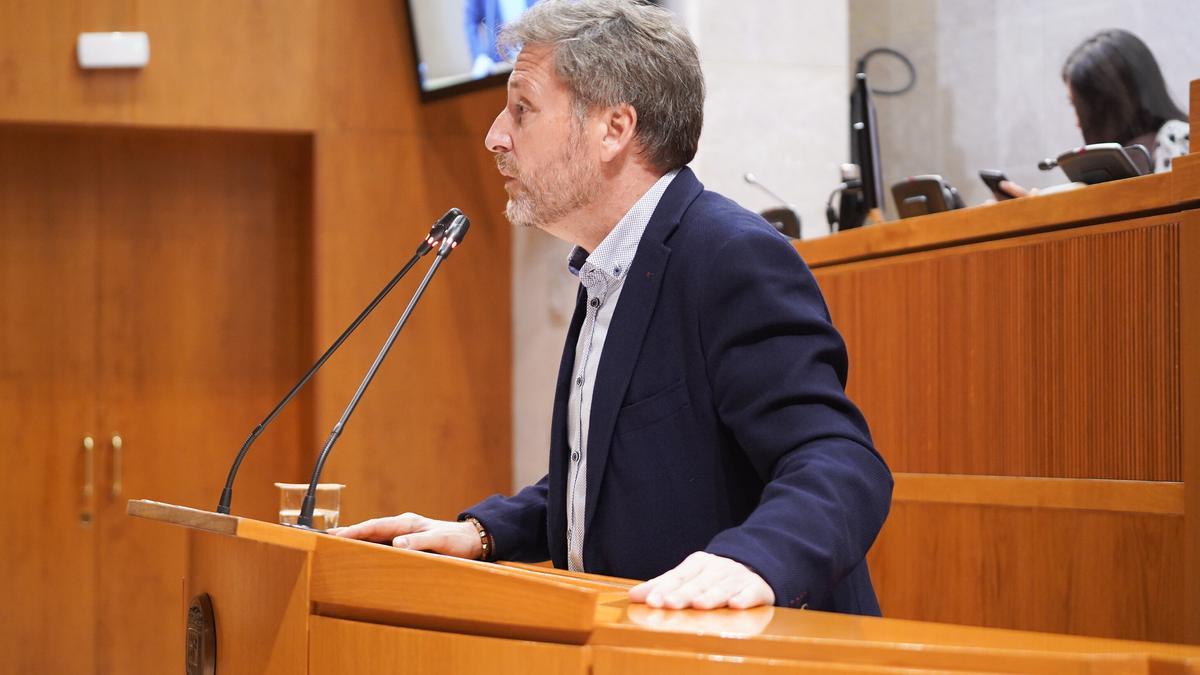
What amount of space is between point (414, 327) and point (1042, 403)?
10.7 feet

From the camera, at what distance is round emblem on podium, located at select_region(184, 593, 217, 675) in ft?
4.45

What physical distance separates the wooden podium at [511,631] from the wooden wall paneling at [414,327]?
145 inches

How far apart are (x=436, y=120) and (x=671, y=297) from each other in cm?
373

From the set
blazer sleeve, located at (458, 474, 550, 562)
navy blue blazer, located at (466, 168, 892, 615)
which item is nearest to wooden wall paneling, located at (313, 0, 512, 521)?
blazer sleeve, located at (458, 474, 550, 562)

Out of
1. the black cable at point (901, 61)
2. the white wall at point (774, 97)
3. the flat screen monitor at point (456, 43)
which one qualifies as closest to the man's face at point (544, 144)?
the white wall at point (774, 97)

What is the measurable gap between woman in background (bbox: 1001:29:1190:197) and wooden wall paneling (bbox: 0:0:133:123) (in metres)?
3.42

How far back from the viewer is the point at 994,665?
0.83m

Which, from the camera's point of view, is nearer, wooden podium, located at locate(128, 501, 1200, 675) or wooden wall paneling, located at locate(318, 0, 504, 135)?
wooden podium, located at locate(128, 501, 1200, 675)

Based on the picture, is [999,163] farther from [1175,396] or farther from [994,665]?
[994,665]

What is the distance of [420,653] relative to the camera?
104 centimetres

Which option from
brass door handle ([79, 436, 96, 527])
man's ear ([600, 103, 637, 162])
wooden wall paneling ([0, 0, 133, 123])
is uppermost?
wooden wall paneling ([0, 0, 133, 123])

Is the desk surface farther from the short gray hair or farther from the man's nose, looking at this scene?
the man's nose

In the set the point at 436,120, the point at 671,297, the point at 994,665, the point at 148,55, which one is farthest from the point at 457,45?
the point at 994,665

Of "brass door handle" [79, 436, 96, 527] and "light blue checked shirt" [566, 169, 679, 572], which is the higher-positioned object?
"light blue checked shirt" [566, 169, 679, 572]
